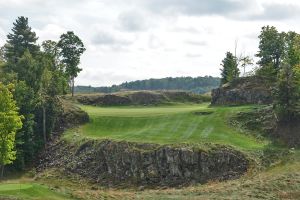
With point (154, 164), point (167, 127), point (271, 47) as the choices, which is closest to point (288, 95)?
point (167, 127)

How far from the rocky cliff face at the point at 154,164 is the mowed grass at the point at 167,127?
8.60 ft

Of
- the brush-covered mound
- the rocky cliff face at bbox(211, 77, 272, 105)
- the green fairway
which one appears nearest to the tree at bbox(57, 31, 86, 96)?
the brush-covered mound

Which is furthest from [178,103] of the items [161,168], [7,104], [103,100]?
[7,104]

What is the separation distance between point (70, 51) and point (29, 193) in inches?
2335

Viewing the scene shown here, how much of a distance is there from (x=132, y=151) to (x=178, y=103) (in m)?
42.5

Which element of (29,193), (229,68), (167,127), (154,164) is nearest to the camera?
(29,193)

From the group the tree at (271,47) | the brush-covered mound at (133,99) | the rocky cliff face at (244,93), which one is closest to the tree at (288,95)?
the rocky cliff face at (244,93)

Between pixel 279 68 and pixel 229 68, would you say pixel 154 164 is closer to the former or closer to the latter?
pixel 279 68

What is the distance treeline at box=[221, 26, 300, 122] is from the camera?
6062 centimetres

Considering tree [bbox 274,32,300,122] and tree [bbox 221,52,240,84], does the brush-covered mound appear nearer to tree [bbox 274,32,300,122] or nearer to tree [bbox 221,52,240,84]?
tree [bbox 221,52,240,84]

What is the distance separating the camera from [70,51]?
96875 mm

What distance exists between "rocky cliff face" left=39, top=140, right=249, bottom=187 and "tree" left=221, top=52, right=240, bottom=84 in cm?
4955

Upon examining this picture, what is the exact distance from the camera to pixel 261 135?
6188cm

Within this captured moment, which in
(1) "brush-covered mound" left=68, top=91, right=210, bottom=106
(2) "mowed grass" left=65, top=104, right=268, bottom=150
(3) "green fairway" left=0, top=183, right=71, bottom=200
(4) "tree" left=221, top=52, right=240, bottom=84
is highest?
(4) "tree" left=221, top=52, right=240, bottom=84
